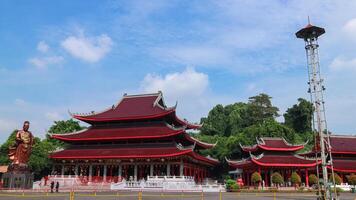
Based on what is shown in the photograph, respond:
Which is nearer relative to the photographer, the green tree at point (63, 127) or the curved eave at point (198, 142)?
the curved eave at point (198, 142)

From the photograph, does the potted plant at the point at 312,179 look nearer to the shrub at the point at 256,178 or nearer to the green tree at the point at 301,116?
the shrub at the point at 256,178

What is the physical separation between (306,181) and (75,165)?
30980 mm

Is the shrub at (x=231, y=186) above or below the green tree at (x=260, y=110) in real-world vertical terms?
below

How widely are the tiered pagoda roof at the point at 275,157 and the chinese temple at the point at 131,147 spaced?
7.01 m

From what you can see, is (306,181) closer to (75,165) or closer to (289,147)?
(289,147)

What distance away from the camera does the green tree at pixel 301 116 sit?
80.2 metres

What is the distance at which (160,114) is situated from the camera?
49.8m

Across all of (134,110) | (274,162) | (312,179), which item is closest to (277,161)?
(274,162)

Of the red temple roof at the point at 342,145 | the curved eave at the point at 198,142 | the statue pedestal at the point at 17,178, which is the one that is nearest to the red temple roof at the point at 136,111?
the curved eave at the point at 198,142

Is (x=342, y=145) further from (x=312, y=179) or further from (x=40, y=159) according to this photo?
(x=40, y=159)

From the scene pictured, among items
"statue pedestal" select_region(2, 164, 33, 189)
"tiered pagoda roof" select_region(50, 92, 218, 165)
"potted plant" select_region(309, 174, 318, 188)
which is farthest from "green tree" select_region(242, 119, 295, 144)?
"statue pedestal" select_region(2, 164, 33, 189)

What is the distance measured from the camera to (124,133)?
5050 cm

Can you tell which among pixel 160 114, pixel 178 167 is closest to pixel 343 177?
pixel 178 167

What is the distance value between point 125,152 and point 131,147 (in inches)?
65.8
